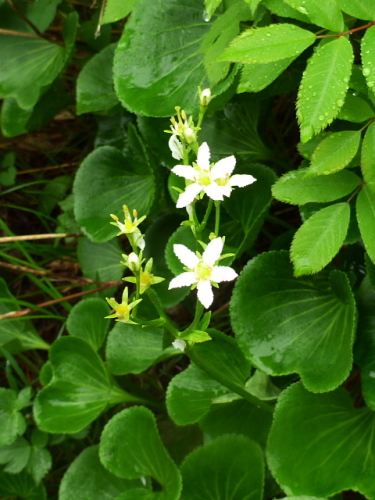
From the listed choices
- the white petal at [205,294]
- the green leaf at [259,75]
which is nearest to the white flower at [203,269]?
the white petal at [205,294]

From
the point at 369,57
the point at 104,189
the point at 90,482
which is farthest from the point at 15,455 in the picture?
the point at 369,57

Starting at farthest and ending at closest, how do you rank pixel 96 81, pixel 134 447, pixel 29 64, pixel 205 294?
pixel 29 64, pixel 96 81, pixel 134 447, pixel 205 294

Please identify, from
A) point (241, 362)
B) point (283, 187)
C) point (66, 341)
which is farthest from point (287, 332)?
point (66, 341)

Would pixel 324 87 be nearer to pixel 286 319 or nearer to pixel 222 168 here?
pixel 222 168

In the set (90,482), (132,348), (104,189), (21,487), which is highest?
(104,189)

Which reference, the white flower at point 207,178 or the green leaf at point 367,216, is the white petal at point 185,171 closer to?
the white flower at point 207,178

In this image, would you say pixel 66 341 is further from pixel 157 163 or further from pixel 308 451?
pixel 308 451

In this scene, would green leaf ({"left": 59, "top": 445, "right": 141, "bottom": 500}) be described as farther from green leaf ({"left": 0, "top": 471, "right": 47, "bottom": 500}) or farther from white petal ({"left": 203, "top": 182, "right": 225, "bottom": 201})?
white petal ({"left": 203, "top": 182, "right": 225, "bottom": 201})
